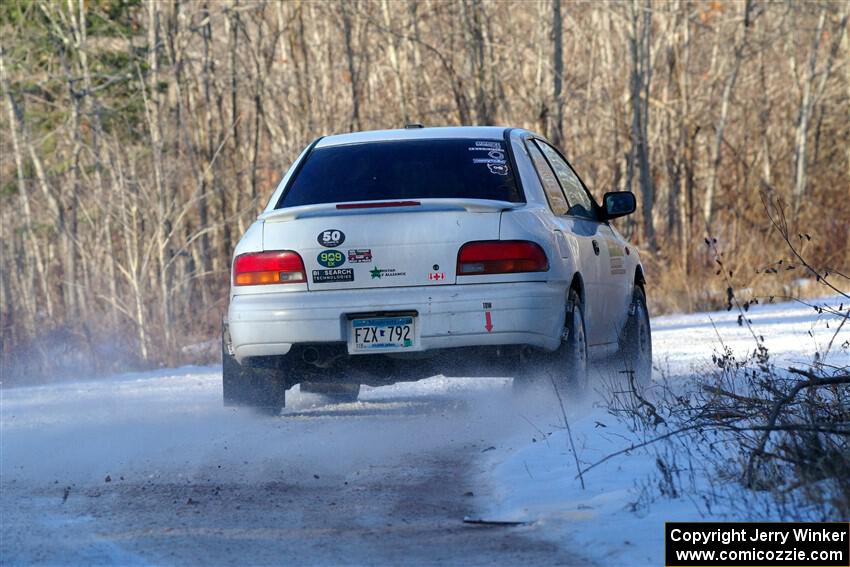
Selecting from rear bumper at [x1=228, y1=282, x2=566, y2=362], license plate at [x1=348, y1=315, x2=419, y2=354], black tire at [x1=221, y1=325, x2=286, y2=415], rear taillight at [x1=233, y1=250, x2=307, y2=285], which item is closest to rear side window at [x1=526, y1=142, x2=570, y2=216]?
rear bumper at [x1=228, y1=282, x2=566, y2=362]

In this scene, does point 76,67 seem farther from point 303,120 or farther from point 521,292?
point 521,292

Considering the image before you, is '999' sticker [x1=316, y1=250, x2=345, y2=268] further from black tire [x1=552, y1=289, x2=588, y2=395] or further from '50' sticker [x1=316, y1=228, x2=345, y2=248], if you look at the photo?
black tire [x1=552, y1=289, x2=588, y2=395]

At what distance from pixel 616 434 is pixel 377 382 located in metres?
1.95

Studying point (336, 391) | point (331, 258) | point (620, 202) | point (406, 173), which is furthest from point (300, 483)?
point (620, 202)

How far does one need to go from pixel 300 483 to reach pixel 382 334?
1.35 m

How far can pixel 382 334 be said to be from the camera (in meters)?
7.55

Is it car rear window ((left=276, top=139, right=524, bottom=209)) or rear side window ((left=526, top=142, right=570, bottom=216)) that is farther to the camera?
rear side window ((left=526, top=142, right=570, bottom=216))

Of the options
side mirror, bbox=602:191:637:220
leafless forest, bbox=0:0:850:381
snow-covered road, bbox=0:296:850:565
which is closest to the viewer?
snow-covered road, bbox=0:296:850:565

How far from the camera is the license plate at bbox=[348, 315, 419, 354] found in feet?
24.7

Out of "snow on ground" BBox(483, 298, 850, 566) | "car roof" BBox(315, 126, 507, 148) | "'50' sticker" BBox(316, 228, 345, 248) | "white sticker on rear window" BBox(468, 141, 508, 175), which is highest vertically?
"car roof" BBox(315, 126, 507, 148)

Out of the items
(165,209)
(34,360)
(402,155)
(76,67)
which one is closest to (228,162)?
(76,67)

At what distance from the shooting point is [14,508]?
595cm

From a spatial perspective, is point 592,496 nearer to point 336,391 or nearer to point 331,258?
point 331,258

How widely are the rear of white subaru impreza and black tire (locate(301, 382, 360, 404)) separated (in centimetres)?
155
